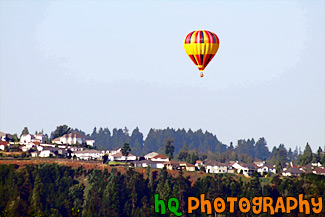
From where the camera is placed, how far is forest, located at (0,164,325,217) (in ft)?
456

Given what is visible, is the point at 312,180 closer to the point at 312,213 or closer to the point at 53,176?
the point at 312,213

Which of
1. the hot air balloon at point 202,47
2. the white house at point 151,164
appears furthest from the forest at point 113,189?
the hot air balloon at point 202,47

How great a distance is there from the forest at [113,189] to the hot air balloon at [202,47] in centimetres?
3778

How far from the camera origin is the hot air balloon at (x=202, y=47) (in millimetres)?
106625

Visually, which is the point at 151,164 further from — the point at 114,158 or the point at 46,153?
the point at 46,153

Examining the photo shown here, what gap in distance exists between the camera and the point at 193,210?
139000 mm

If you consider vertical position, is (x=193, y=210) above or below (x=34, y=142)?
below

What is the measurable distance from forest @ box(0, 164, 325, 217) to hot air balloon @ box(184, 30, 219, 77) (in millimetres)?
37775

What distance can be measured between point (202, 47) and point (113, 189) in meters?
45.9

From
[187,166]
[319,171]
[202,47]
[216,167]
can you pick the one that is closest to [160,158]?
[216,167]

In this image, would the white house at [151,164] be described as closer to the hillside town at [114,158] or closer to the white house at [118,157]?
the hillside town at [114,158]

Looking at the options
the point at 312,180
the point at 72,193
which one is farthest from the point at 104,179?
the point at 312,180

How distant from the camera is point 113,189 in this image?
143 meters

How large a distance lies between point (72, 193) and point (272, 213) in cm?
3845
